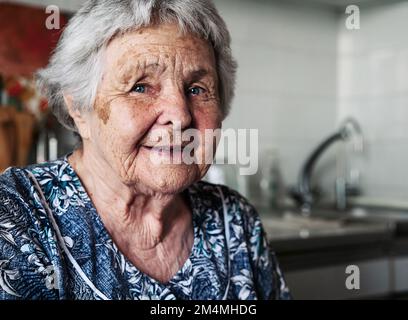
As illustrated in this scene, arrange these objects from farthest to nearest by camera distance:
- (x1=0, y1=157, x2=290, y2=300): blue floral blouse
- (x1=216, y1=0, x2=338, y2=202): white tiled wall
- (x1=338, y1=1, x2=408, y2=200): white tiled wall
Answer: (x1=338, y1=1, x2=408, y2=200): white tiled wall → (x1=216, y1=0, x2=338, y2=202): white tiled wall → (x1=0, y1=157, x2=290, y2=300): blue floral blouse

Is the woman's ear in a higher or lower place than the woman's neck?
higher

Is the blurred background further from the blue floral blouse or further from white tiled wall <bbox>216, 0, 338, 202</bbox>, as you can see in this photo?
the blue floral blouse

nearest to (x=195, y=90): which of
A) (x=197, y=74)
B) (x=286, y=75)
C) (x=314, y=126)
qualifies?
(x=197, y=74)

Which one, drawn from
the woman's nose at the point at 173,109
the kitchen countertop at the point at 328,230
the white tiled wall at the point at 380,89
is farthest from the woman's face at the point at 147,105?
the white tiled wall at the point at 380,89

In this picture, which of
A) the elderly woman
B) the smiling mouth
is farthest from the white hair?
the smiling mouth

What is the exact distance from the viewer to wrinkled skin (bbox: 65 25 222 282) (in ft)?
2.27

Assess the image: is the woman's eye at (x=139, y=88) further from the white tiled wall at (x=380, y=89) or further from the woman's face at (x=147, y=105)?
the white tiled wall at (x=380, y=89)

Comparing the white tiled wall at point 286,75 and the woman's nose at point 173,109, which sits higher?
the white tiled wall at point 286,75

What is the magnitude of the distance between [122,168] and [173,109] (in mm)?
105

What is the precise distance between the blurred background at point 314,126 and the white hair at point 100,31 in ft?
2.62

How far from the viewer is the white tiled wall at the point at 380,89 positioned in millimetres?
2150

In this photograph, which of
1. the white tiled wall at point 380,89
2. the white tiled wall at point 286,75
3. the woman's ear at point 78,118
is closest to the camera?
the woman's ear at point 78,118

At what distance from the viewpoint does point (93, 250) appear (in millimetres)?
714

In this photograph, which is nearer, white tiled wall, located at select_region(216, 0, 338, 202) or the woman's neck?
the woman's neck
